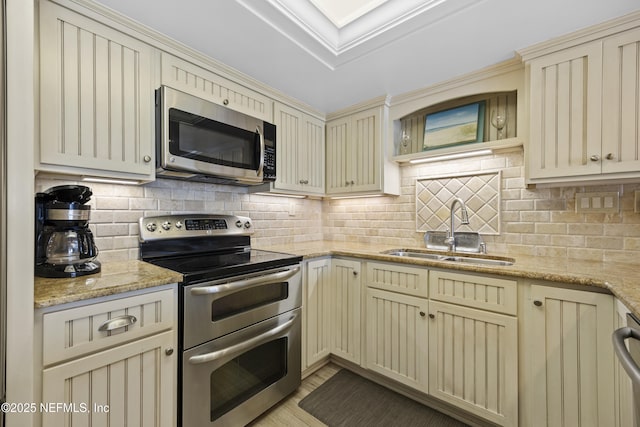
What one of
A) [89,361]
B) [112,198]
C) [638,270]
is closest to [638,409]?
Result: [638,270]

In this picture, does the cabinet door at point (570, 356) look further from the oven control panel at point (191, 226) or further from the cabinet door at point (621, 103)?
the oven control panel at point (191, 226)

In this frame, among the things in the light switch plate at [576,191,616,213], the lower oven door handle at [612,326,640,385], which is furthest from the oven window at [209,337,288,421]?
the light switch plate at [576,191,616,213]

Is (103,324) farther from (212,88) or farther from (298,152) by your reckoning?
(298,152)

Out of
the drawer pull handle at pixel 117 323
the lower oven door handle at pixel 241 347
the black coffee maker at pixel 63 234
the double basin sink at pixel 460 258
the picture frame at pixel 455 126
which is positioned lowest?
the lower oven door handle at pixel 241 347

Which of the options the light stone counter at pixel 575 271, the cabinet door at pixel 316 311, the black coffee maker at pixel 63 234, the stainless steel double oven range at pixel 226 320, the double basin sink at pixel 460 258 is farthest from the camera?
the cabinet door at pixel 316 311

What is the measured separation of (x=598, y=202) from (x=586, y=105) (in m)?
0.60

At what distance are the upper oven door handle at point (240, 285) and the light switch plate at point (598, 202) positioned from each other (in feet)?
6.10

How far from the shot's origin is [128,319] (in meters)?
1.09

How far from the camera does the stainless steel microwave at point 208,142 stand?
151 cm

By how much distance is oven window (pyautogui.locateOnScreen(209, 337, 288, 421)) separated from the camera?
4.61 ft

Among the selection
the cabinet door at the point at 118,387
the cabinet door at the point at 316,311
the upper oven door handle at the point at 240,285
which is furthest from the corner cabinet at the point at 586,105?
the cabinet door at the point at 118,387

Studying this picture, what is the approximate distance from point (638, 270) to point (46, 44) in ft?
9.78

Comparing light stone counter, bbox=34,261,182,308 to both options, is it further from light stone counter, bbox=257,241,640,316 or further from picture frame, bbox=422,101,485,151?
picture frame, bbox=422,101,485,151

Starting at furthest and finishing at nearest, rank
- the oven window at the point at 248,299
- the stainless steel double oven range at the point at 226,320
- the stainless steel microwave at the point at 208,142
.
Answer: the stainless steel microwave at the point at 208,142 < the oven window at the point at 248,299 < the stainless steel double oven range at the point at 226,320
